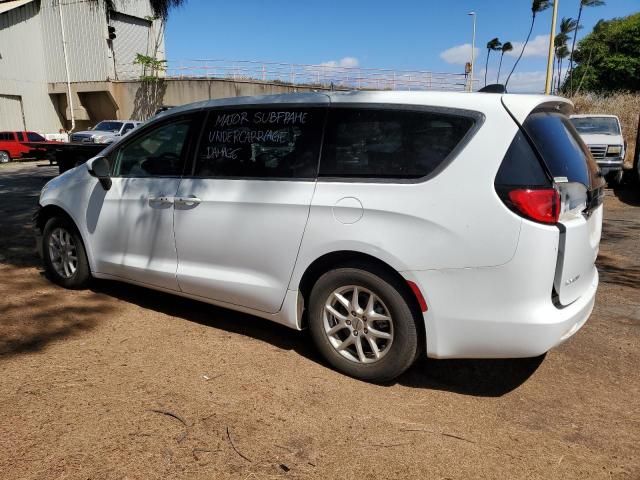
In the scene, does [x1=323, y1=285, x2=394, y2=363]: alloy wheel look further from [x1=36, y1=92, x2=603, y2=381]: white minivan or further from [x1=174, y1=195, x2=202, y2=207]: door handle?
[x1=174, y1=195, x2=202, y2=207]: door handle

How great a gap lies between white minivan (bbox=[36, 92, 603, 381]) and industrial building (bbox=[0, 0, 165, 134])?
112 feet

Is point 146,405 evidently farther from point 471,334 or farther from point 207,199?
point 471,334

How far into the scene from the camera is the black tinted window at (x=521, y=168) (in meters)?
2.86

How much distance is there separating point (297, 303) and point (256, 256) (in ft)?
1.41

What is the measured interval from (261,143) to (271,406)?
1.77m

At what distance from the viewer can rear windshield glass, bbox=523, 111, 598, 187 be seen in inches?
117

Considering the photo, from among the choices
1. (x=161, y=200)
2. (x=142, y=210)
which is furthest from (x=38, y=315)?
(x=161, y=200)

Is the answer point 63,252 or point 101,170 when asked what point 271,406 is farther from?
point 63,252

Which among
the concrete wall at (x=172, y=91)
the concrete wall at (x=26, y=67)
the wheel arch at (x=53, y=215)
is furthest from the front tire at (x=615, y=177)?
the concrete wall at (x=26, y=67)

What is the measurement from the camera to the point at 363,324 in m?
3.29

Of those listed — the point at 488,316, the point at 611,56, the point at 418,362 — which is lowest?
the point at 418,362

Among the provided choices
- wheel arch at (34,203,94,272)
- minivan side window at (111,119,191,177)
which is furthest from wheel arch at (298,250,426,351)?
wheel arch at (34,203,94,272)

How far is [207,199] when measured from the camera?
12.7 feet

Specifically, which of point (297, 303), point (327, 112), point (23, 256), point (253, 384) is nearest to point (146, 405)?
point (253, 384)
